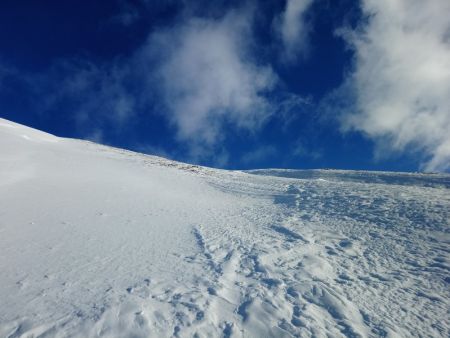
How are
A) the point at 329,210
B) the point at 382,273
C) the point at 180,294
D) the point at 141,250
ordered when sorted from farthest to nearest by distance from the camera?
the point at 329,210 → the point at 141,250 → the point at 382,273 → the point at 180,294

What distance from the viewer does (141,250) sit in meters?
7.65

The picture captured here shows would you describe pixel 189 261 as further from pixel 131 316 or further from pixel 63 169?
pixel 63 169

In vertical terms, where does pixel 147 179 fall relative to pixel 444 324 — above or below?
above

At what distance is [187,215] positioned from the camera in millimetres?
11078

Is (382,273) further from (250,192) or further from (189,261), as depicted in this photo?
(250,192)

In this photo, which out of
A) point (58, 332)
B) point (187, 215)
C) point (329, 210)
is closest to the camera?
point (58, 332)

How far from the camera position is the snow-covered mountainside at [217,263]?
4984mm

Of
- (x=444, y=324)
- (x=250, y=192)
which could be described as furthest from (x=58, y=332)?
(x=250, y=192)

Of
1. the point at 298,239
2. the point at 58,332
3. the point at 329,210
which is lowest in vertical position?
the point at 58,332

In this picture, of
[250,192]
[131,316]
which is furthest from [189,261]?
[250,192]

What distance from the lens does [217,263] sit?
23.3 feet

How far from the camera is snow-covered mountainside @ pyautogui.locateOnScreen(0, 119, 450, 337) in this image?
16.4 feet

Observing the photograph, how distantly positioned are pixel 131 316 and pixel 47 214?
6.43 m

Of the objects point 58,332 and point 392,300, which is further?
point 392,300
